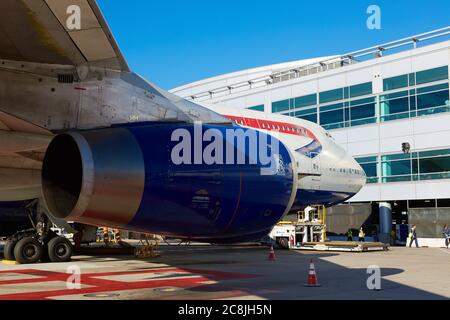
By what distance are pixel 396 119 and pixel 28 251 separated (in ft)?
87.6

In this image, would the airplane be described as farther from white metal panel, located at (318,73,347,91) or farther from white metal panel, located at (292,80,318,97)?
white metal panel, located at (292,80,318,97)

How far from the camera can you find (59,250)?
18.1m

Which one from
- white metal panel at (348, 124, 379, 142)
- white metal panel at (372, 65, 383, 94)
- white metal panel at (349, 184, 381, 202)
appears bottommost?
white metal panel at (349, 184, 381, 202)

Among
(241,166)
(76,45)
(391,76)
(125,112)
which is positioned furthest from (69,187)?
(391,76)

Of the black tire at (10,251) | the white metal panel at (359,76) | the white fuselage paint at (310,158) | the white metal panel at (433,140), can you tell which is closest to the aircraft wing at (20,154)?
the black tire at (10,251)

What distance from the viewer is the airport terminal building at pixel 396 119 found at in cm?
3388

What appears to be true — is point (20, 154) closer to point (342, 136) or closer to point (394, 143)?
point (394, 143)

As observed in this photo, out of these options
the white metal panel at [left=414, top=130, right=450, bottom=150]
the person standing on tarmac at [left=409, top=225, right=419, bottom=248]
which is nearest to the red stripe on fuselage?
the white metal panel at [left=414, top=130, right=450, bottom=150]

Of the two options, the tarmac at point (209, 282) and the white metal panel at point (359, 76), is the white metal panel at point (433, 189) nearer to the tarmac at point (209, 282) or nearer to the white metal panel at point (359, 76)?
the white metal panel at point (359, 76)

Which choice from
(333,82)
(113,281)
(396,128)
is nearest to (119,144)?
(113,281)

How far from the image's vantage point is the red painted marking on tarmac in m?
10.1

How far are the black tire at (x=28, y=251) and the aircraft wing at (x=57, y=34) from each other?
1072 cm

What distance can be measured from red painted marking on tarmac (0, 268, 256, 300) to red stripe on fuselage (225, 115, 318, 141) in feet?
22.7

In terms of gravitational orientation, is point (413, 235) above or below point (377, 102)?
below
